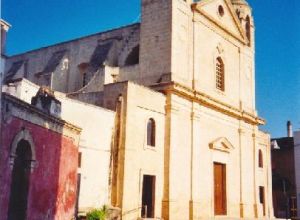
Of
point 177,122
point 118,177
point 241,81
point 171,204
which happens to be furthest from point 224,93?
point 118,177

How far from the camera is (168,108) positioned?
21.5 m

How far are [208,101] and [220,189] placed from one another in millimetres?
5028

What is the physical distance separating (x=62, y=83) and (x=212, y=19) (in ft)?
32.3

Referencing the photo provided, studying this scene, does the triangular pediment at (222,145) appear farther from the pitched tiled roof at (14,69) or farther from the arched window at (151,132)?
the pitched tiled roof at (14,69)

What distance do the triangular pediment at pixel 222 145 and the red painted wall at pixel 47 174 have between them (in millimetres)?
11003

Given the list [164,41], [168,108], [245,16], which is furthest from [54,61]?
[245,16]

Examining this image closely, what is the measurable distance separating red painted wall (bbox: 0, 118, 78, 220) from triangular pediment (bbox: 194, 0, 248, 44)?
1359 cm

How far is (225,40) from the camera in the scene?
2770cm

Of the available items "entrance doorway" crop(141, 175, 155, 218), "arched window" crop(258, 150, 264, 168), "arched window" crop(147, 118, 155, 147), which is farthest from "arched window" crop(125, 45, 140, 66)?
"arched window" crop(258, 150, 264, 168)

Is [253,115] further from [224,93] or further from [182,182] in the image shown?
[182,182]

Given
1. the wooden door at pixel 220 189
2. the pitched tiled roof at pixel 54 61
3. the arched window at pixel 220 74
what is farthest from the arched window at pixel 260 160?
the pitched tiled roof at pixel 54 61

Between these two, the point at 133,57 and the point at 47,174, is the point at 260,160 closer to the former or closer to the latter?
the point at 133,57

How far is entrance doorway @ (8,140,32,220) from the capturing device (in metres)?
11.7

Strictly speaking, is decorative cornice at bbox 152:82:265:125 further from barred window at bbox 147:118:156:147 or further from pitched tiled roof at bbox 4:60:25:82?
pitched tiled roof at bbox 4:60:25:82
